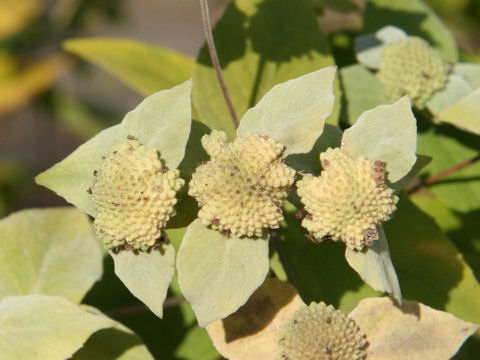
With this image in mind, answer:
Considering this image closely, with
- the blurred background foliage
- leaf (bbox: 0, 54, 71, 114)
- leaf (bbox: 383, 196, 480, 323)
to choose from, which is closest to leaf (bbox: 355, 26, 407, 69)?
the blurred background foliage

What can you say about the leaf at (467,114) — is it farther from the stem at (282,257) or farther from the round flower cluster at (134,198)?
the round flower cluster at (134,198)

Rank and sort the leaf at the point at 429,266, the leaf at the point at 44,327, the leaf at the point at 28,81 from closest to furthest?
the leaf at the point at 44,327 → the leaf at the point at 429,266 → the leaf at the point at 28,81

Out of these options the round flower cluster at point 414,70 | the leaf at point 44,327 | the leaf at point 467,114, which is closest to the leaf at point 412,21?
the round flower cluster at point 414,70

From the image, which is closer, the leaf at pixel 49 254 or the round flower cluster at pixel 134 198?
the round flower cluster at pixel 134 198

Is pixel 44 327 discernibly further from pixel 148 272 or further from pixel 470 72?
pixel 470 72

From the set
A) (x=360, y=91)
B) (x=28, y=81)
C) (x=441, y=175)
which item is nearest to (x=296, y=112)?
(x=360, y=91)

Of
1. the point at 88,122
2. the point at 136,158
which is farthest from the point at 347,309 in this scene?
the point at 88,122

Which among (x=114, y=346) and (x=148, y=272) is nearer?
(x=148, y=272)
